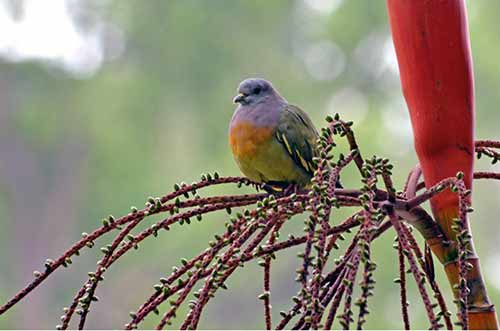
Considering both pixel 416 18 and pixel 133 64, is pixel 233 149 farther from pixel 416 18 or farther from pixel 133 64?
pixel 133 64

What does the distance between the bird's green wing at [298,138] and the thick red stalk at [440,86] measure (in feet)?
2.74

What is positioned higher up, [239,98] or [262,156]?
[239,98]

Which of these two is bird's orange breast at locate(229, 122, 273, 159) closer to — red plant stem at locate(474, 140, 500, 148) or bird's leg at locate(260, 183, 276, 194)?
bird's leg at locate(260, 183, 276, 194)

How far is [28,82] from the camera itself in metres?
10.7

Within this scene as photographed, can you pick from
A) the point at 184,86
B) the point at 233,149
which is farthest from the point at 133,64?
the point at 233,149

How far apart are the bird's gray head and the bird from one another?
0.14 metres

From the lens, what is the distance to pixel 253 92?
2.21m

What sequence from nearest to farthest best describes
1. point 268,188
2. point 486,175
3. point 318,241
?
point 318,241
point 486,175
point 268,188

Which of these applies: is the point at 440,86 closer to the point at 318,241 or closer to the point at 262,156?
the point at 318,241

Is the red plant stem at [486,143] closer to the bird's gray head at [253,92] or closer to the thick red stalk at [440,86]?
the thick red stalk at [440,86]

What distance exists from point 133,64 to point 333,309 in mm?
10773

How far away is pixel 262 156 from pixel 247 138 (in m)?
0.06

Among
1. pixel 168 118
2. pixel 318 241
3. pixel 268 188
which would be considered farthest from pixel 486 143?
pixel 168 118

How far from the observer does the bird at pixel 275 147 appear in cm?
188
